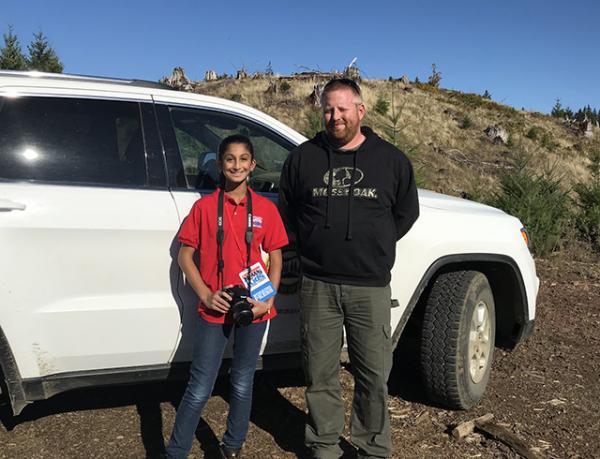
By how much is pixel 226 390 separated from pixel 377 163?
6.98 ft

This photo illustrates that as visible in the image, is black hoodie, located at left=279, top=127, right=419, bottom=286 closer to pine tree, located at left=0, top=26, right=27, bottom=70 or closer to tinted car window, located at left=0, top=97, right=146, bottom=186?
tinted car window, located at left=0, top=97, right=146, bottom=186

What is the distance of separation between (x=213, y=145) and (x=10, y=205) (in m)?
1.14

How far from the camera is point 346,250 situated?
2.86m

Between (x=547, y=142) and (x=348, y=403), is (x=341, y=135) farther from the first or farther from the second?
(x=547, y=142)

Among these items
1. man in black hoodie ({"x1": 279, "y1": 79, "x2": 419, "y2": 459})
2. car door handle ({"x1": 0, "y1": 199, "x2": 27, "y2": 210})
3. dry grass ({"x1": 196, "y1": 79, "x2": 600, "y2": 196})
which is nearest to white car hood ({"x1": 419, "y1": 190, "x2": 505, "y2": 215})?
man in black hoodie ({"x1": 279, "y1": 79, "x2": 419, "y2": 459})

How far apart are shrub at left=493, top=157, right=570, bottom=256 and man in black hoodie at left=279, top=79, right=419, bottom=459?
642 cm

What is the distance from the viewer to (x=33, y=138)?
→ 2924 mm

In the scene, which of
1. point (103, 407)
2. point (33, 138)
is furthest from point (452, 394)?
point (33, 138)

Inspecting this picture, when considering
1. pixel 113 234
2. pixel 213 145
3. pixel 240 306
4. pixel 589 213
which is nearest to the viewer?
pixel 240 306

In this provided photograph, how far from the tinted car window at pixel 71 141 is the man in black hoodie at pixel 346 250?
83 cm

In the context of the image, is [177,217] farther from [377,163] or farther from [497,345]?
[497,345]

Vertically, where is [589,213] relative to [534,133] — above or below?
below

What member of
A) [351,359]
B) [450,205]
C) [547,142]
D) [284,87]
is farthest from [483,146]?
[351,359]

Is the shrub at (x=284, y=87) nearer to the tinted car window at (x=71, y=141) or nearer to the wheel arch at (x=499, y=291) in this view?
the wheel arch at (x=499, y=291)
